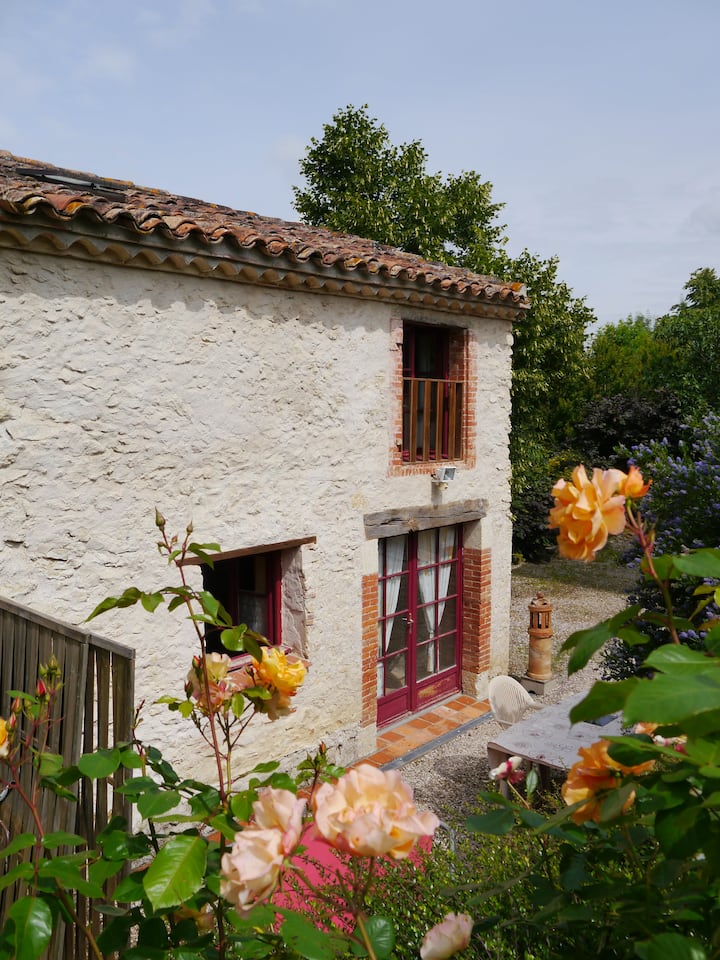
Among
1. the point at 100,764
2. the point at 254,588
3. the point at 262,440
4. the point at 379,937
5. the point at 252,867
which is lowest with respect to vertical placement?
the point at 254,588

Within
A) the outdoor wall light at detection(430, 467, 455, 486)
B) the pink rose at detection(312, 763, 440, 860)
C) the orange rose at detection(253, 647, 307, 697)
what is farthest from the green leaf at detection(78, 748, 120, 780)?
the outdoor wall light at detection(430, 467, 455, 486)

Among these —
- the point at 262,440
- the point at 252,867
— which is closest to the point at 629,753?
the point at 252,867

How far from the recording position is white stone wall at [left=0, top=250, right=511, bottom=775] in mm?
Result: 4395

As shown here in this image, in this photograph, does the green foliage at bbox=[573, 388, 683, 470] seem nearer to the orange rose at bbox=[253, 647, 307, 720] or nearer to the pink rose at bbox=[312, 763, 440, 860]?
the orange rose at bbox=[253, 647, 307, 720]

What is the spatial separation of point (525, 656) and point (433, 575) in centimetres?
337

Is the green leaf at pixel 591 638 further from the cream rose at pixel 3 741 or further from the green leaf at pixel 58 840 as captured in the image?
the cream rose at pixel 3 741

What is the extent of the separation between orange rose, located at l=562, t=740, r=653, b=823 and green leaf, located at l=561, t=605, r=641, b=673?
0.21m

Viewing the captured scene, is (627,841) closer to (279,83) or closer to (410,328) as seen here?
(279,83)

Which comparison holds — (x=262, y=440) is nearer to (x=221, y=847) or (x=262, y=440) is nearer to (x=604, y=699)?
(x=221, y=847)

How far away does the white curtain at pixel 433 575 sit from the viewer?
7.70 metres

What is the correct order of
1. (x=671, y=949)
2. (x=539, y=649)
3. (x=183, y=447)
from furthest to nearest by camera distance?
(x=539, y=649), (x=183, y=447), (x=671, y=949)

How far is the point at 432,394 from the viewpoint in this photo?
7.68 m

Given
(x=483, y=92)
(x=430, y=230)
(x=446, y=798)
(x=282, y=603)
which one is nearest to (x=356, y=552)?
(x=282, y=603)

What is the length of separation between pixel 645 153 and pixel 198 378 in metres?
3.88
